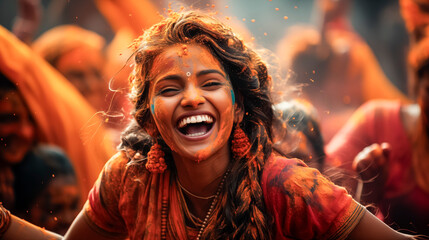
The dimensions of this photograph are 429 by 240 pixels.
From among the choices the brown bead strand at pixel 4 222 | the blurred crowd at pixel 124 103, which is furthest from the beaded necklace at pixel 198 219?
the blurred crowd at pixel 124 103

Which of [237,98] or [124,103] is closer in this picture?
[237,98]

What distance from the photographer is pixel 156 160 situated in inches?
75.0

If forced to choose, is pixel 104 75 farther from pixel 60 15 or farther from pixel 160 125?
pixel 160 125

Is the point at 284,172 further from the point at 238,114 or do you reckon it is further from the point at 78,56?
the point at 78,56

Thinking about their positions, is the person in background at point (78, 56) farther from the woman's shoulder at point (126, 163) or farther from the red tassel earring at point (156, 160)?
the red tassel earring at point (156, 160)

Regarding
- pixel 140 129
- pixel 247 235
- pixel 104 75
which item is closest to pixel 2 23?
pixel 104 75

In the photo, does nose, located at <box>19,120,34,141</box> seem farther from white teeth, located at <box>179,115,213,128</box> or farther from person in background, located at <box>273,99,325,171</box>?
white teeth, located at <box>179,115,213,128</box>

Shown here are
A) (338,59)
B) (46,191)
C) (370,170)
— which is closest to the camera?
(370,170)

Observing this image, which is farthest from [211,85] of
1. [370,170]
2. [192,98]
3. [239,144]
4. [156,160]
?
[370,170]

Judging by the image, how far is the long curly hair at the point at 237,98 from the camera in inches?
67.8

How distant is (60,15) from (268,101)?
2982 millimetres

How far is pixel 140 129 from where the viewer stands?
2049 millimetres

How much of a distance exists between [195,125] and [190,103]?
0.11m

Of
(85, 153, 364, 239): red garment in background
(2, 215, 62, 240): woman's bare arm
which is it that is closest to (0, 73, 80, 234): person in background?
(2, 215, 62, 240): woman's bare arm
